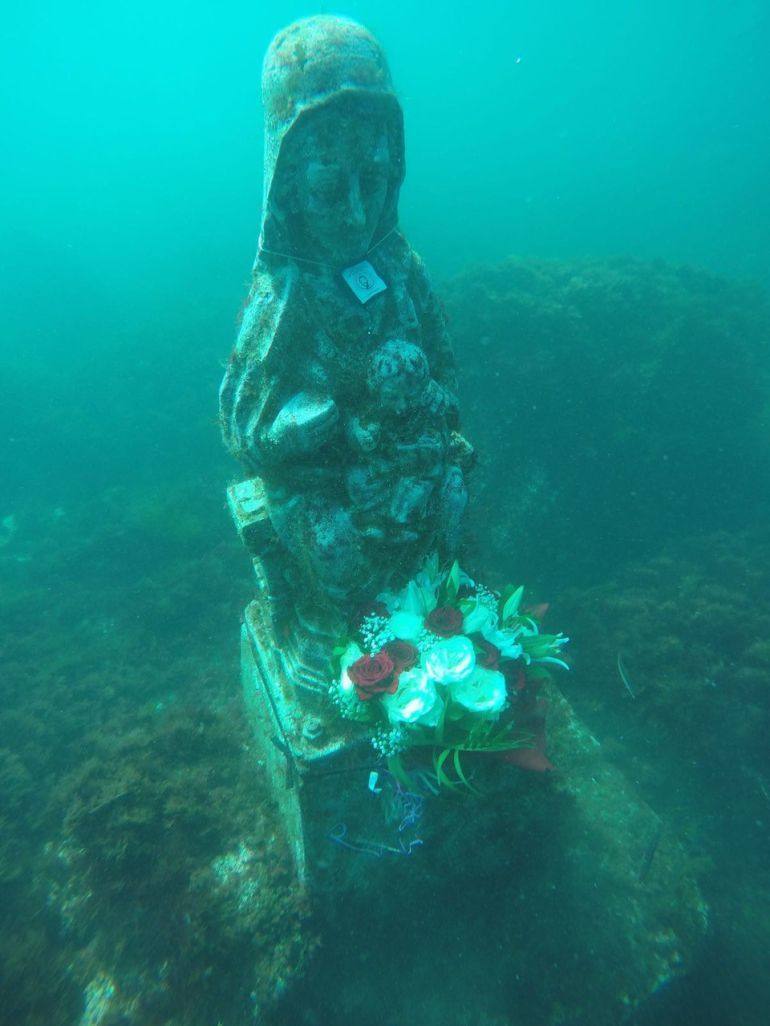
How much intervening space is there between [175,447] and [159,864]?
15.0 metres

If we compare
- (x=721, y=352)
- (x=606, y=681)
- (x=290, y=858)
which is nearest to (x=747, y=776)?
(x=606, y=681)

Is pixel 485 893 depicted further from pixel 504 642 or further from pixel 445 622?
pixel 445 622

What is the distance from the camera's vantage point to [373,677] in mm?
2807

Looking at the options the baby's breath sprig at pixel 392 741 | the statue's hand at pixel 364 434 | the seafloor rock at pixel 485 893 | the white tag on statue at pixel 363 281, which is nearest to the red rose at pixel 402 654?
the baby's breath sprig at pixel 392 741

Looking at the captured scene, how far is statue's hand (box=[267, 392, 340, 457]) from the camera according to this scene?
2.54 m

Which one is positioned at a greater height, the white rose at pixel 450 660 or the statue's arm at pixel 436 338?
the statue's arm at pixel 436 338

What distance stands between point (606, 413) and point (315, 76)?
9375mm

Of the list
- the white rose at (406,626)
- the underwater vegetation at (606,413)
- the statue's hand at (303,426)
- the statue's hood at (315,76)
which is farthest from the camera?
the underwater vegetation at (606,413)

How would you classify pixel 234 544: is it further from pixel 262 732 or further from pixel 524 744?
pixel 524 744

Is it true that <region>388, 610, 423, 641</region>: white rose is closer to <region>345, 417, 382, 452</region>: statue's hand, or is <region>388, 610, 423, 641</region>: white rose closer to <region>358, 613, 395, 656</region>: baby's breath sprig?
<region>358, 613, 395, 656</region>: baby's breath sprig

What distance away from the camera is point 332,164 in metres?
2.38

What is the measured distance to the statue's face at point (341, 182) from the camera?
7.70 feet

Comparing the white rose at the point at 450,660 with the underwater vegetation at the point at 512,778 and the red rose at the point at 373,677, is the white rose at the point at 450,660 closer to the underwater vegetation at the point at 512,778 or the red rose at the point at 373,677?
the red rose at the point at 373,677

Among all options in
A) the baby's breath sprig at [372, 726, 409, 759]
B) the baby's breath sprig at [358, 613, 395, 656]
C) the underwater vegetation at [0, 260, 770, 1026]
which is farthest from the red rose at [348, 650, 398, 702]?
the underwater vegetation at [0, 260, 770, 1026]
